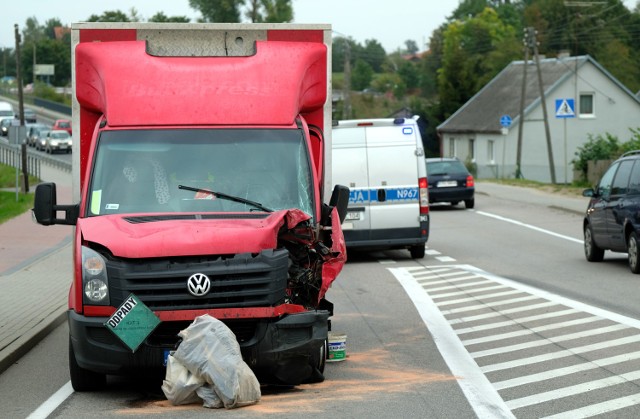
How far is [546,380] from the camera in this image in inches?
363

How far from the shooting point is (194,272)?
27.3 ft

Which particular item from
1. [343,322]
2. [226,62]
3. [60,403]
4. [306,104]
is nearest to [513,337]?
[343,322]

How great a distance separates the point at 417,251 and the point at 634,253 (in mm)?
4640

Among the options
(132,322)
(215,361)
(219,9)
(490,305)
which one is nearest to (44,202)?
(132,322)

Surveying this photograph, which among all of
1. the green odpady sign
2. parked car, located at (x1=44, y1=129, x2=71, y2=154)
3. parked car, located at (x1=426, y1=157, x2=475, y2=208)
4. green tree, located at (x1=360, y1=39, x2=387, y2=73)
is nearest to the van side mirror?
the green odpady sign

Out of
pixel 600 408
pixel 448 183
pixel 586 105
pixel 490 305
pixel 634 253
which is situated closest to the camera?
pixel 600 408

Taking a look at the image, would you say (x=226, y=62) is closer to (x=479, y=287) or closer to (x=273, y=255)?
(x=273, y=255)

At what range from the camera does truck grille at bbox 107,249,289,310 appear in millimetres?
8312

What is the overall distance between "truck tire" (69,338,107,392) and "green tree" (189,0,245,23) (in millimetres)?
67883

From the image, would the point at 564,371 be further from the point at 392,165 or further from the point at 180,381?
the point at 392,165

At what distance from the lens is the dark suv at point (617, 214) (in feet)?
58.1

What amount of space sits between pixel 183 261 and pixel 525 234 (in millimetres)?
18932

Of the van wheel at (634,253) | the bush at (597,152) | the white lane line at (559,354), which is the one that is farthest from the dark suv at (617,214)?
the bush at (597,152)

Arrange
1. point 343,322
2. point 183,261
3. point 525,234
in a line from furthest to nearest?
point 525,234 → point 343,322 → point 183,261
